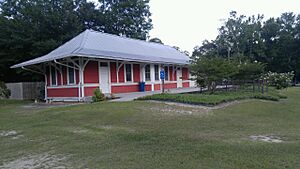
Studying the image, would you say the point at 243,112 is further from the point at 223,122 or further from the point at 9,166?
the point at 9,166

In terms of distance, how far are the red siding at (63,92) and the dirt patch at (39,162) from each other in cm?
1084

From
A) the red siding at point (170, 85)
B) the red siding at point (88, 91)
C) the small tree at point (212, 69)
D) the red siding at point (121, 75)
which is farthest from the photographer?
the red siding at point (170, 85)

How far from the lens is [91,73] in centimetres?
1557

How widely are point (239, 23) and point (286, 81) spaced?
96.0 ft

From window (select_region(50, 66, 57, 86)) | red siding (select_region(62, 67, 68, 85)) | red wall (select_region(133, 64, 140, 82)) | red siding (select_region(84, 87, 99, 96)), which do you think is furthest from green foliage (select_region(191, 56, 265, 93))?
window (select_region(50, 66, 57, 86))

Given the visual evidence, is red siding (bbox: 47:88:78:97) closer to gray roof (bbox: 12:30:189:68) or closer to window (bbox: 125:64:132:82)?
gray roof (bbox: 12:30:189:68)

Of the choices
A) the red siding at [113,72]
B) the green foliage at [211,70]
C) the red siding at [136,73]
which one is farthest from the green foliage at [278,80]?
the red siding at [113,72]

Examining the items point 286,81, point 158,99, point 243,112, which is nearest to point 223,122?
point 243,112

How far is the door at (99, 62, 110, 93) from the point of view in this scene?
16141mm

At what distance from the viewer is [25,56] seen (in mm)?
25969

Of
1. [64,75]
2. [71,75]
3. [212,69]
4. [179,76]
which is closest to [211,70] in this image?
[212,69]

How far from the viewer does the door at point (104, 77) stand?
16.1 meters

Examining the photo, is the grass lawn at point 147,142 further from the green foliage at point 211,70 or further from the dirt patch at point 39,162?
the green foliage at point 211,70

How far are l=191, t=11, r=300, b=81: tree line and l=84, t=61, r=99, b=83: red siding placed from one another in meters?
29.4
